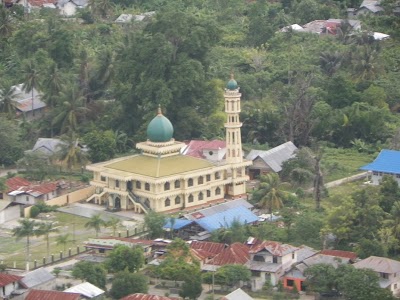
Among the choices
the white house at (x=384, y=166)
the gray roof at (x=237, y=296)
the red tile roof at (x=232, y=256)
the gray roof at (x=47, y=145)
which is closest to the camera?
the gray roof at (x=237, y=296)

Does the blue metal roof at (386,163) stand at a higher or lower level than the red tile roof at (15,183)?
higher

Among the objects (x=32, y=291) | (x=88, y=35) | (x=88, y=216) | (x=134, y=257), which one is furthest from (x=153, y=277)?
(x=88, y=35)

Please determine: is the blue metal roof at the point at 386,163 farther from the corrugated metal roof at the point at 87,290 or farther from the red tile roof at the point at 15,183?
the corrugated metal roof at the point at 87,290

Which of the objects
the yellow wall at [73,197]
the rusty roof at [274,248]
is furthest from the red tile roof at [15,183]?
the rusty roof at [274,248]

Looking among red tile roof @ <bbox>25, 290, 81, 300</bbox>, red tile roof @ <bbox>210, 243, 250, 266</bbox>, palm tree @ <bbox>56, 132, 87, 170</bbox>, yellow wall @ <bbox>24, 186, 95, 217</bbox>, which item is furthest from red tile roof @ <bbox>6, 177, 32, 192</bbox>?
red tile roof @ <bbox>25, 290, 81, 300</bbox>

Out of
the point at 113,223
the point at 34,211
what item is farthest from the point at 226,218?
the point at 34,211

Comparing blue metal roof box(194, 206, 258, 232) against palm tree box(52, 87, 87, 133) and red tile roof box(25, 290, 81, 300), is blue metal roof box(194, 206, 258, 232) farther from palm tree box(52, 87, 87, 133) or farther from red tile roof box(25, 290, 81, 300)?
palm tree box(52, 87, 87, 133)

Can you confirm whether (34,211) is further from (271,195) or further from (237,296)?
(237,296)
